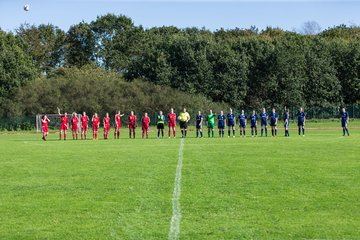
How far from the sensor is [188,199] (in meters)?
11.2

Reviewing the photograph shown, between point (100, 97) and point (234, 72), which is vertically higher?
point (234, 72)

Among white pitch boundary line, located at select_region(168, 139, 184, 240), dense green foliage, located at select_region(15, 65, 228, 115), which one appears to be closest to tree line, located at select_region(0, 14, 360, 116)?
dense green foliage, located at select_region(15, 65, 228, 115)

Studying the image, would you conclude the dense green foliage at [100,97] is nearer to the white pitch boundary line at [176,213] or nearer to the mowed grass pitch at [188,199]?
the mowed grass pitch at [188,199]

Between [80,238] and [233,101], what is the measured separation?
206 ft

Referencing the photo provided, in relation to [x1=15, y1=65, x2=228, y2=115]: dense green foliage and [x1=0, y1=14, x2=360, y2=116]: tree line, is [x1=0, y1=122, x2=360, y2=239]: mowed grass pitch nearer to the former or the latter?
[x1=15, y1=65, x2=228, y2=115]: dense green foliage

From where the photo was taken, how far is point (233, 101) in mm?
70688

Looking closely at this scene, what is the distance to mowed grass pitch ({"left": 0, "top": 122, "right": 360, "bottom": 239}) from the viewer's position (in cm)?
870

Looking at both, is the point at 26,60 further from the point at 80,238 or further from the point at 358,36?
the point at 80,238

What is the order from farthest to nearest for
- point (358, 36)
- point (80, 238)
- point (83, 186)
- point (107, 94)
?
point (358, 36) → point (107, 94) → point (83, 186) → point (80, 238)

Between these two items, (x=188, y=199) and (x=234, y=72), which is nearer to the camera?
(x=188, y=199)

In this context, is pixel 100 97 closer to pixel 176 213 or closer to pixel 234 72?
pixel 234 72

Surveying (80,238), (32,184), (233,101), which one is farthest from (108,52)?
(80,238)

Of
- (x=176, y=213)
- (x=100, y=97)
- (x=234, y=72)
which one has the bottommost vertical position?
(x=176, y=213)

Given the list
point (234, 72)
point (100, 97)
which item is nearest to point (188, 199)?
point (100, 97)
